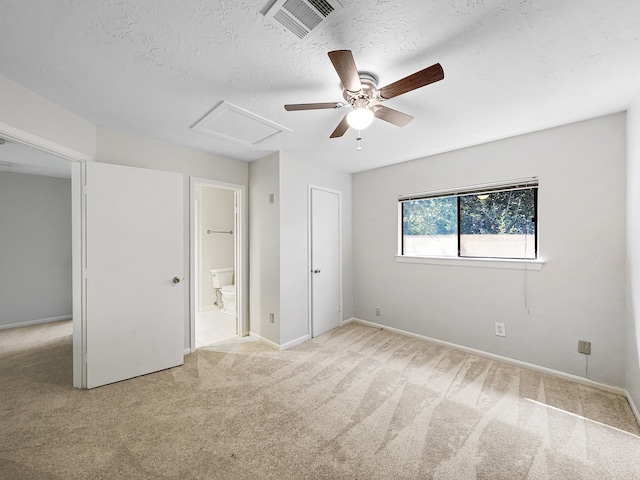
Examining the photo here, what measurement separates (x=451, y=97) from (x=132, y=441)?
3.25m

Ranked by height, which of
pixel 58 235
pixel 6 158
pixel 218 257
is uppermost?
pixel 6 158

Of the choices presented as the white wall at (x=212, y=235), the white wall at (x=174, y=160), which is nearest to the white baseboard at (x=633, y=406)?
the white wall at (x=174, y=160)

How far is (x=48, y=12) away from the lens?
128 centimetres

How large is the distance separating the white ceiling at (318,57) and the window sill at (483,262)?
1339mm

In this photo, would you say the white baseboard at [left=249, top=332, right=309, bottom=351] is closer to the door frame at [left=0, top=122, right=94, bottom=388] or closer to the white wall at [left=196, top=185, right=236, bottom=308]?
the door frame at [left=0, top=122, right=94, bottom=388]

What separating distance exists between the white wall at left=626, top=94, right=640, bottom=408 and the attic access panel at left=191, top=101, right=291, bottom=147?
2.76 m

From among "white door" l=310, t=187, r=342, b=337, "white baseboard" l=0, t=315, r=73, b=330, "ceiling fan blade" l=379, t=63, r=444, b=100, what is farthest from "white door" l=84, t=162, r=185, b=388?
"white baseboard" l=0, t=315, r=73, b=330

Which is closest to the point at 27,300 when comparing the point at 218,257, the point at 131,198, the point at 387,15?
the point at 218,257

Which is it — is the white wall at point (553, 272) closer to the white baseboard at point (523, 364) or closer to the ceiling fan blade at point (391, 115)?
the white baseboard at point (523, 364)

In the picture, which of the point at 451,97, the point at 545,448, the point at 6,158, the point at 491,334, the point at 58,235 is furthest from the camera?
the point at 58,235

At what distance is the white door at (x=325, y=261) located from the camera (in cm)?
365

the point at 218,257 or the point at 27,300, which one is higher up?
the point at 218,257

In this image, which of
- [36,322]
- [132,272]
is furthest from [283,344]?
[36,322]

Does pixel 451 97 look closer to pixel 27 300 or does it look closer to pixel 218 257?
pixel 218 257
